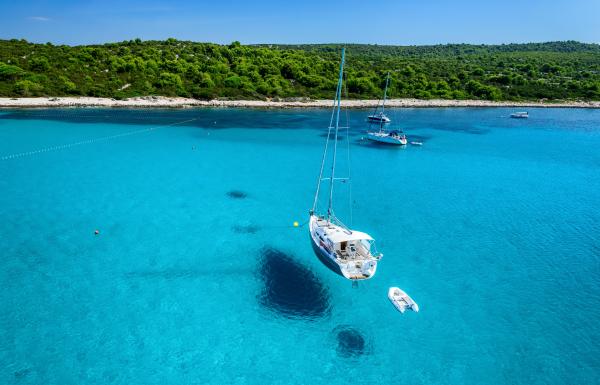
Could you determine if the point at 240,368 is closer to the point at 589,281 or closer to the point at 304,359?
the point at 304,359

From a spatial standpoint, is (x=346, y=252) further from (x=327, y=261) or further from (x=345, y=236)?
(x=327, y=261)

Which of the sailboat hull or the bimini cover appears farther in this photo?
the sailboat hull

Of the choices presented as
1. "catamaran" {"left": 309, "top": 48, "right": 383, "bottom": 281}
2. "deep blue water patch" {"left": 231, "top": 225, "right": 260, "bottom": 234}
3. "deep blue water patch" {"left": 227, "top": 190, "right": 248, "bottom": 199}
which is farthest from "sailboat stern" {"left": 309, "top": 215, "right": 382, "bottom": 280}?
"deep blue water patch" {"left": 227, "top": 190, "right": 248, "bottom": 199}

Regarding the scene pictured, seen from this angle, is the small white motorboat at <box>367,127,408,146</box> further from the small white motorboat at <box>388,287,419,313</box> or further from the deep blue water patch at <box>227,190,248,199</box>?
the small white motorboat at <box>388,287,419,313</box>

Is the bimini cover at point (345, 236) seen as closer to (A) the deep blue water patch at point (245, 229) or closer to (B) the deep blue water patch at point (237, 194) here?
(A) the deep blue water patch at point (245, 229)

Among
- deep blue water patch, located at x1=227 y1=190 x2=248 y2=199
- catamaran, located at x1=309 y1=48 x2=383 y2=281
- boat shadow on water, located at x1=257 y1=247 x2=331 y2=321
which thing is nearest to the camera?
catamaran, located at x1=309 y1=48 x2=383 y2=281

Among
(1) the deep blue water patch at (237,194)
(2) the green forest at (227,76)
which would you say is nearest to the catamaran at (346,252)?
(1) the deep blue water patch at (237,194)
